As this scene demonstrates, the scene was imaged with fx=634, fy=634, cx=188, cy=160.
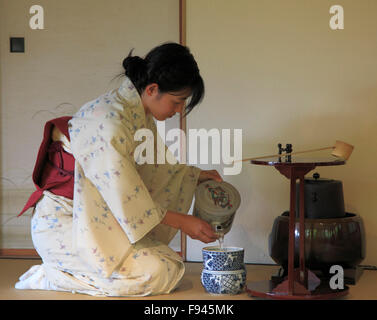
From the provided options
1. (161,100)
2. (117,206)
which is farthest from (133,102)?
(117,206)

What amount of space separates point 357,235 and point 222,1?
1404 mm

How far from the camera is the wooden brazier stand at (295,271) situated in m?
2.55

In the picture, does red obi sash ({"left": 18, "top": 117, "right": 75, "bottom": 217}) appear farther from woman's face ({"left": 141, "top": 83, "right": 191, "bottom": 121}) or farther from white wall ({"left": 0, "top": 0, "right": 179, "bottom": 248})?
white wall ({"left": 0, "top": 0, "right": 179, "bottom": 248})

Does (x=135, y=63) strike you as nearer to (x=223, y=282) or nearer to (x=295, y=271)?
(x=223, y=282)

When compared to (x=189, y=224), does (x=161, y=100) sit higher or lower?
higher

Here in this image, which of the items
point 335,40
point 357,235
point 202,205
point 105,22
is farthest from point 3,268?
point 335,40

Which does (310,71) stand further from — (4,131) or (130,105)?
(4,131)

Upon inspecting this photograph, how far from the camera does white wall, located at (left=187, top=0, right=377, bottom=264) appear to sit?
3.26 meters

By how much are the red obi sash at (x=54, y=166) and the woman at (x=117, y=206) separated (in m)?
0.03

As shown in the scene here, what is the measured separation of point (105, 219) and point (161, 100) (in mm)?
544

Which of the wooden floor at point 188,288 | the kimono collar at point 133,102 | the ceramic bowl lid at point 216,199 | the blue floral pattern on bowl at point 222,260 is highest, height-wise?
the kimono collar at point 133,102

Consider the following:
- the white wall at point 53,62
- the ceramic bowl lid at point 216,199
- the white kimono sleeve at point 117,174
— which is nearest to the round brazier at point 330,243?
the ceramic bowl lid at point 216,199

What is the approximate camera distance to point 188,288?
110 inches

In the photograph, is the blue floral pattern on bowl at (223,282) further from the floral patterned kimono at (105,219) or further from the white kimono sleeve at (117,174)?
the white kimono sleeve at (117,174)
